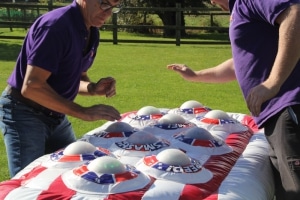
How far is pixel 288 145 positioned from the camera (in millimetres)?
2615

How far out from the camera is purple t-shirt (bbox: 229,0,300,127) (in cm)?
262

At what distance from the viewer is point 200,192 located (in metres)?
2.42

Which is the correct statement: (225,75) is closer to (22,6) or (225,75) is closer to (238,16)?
(238,16)

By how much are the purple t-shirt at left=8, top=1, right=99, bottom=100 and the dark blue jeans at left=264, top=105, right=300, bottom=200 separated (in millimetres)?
1201

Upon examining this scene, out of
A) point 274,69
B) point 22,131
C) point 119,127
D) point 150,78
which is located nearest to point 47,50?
point 22,131

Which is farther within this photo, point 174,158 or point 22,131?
point 22,131

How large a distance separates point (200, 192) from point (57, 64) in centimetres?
113

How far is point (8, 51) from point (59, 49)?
12454mm

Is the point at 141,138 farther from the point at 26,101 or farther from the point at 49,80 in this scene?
the point at 26,101

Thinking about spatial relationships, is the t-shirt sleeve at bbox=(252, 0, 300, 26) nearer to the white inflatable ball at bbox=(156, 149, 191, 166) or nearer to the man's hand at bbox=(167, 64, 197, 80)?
the white inflatable ball at bbox=(156, 149, 191, 166)

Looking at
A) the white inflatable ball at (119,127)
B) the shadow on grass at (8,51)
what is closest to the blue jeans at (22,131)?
the white inflatable ball at (119,127)

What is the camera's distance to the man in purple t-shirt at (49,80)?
2.98 m

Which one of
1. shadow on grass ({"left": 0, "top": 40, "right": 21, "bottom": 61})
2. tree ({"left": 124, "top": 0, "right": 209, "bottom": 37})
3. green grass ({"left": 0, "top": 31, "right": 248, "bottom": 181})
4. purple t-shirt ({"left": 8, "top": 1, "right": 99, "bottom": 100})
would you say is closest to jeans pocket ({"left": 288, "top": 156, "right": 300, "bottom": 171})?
purple t-shirt ({"left": 8, "top": 1, "right": 99, "bottom": 100})

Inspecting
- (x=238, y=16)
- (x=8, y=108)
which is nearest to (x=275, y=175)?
(x=238, y=16)
